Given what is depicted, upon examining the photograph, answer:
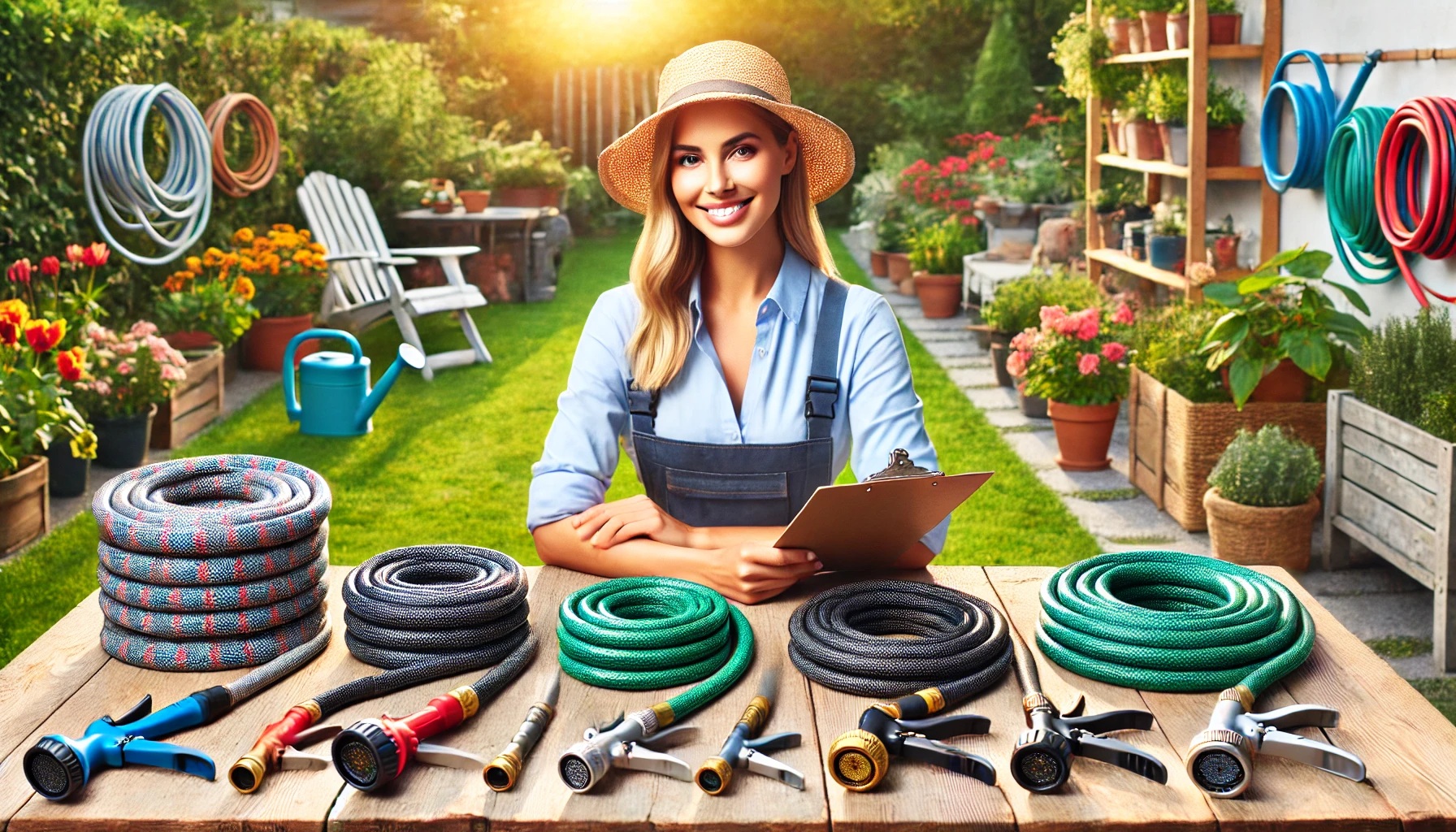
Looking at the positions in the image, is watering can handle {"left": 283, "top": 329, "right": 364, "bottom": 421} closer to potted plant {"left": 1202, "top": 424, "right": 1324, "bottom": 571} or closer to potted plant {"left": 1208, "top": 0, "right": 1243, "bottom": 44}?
potted plant {"left": 1202, "top": 424, "right": 1324, "bottom": 571}

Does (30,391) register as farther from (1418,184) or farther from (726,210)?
(1418,184)

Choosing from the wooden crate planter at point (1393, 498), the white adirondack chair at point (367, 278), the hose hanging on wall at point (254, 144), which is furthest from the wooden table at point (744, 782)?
the hose hanging on wall at point (254, 144)

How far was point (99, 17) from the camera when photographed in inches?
237

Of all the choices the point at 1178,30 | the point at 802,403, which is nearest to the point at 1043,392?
the point at 1178,30

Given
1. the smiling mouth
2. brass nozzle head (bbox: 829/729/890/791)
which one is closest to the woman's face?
the smiling mouth

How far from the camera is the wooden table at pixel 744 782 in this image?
1.31 meters

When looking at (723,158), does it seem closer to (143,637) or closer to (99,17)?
(143,637)

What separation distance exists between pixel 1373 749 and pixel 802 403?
109cm

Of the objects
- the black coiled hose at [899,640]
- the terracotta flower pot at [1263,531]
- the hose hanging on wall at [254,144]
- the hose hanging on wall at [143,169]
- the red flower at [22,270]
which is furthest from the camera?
the hose hanging on wall at [254,144]

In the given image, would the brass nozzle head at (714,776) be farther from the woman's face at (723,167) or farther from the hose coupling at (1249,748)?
the woman's face at (723,167)

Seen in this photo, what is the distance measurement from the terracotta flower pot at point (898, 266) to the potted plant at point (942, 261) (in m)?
0.41

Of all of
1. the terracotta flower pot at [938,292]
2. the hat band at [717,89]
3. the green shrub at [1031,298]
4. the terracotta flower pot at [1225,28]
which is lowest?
the terracotta flower pot at [938,292]

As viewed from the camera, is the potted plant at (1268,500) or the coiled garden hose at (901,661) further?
the potted plant at (1268,500)

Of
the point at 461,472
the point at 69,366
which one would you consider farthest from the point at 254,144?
the point at 69,366
